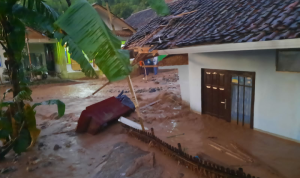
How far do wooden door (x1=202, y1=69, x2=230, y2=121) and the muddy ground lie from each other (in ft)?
1.05

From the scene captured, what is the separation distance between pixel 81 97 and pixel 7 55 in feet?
24.3

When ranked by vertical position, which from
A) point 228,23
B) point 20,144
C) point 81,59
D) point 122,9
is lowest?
point 20,144

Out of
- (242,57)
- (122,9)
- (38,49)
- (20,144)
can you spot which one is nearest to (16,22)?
(20,144)

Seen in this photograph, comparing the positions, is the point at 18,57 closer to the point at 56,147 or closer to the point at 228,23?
the point at 56,147

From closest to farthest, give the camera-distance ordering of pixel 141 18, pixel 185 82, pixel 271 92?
1. pixel 271 92
2. pixel 185 82
3. pixel 141 18

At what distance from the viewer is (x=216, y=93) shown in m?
7.06

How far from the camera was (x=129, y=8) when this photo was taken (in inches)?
1088

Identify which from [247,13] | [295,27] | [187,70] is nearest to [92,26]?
[295,27]

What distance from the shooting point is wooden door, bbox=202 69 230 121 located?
674cm

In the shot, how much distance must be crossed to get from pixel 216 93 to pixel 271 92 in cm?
184

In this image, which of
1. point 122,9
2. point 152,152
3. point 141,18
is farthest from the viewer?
point 122,9

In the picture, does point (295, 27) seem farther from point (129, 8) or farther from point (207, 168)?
point (129, 8)

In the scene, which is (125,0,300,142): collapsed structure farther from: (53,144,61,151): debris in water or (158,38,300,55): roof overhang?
(53,144,61,151): debris in water

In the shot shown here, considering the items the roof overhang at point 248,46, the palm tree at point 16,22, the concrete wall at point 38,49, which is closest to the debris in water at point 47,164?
the palm tree at point 16,22
